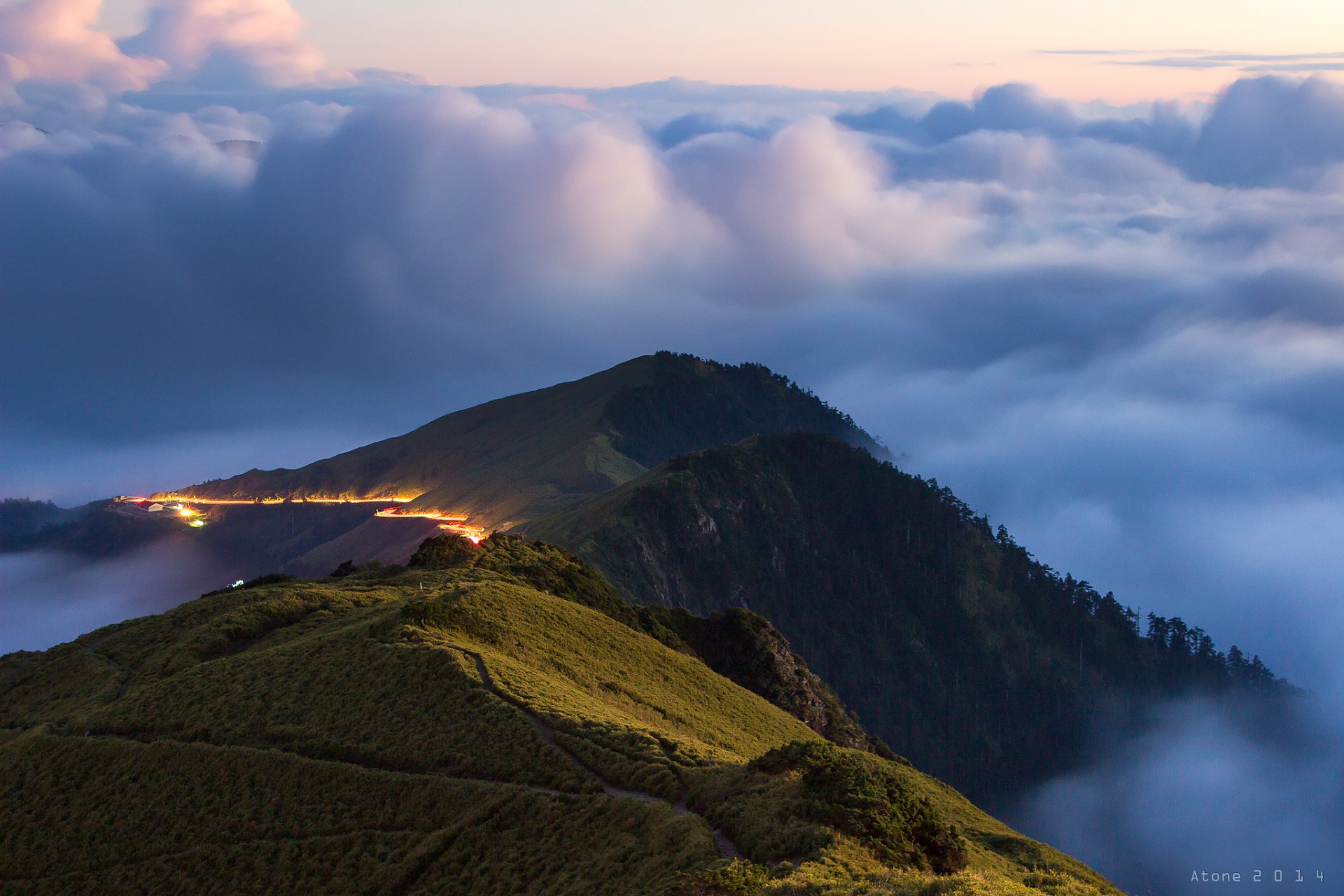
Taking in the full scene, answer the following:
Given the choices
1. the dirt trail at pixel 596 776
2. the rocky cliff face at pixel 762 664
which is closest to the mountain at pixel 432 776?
the dirt trail at pixel 596 776

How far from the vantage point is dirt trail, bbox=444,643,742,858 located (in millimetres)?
36406

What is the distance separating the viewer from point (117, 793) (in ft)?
165

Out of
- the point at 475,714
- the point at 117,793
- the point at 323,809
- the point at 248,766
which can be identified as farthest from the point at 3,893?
the point at 475,714

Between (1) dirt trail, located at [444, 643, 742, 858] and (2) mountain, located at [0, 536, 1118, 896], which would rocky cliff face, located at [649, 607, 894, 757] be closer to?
(2) mountain, located at [0, 536, 1118, 896]

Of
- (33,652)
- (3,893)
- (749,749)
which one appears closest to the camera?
(3,893)

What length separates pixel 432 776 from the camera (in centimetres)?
4456

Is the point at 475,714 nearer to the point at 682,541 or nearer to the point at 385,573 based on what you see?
the point at 385,573

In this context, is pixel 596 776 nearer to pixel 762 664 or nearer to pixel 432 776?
pixel 432 776

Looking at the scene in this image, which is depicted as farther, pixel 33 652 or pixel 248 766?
pixel 33 652

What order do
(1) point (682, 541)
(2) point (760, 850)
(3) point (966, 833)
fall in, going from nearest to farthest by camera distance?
(2) point (760, 850)
(3) point (966, 833)
(1) point (682, 541)

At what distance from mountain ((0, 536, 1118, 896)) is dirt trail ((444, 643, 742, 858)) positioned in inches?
5.0

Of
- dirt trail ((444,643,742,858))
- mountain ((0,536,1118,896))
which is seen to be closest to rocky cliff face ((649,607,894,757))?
mountain ((0,536,1118,896))

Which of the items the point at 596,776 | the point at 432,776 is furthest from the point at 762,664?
the point at 596,776

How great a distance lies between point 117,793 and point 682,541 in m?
142
